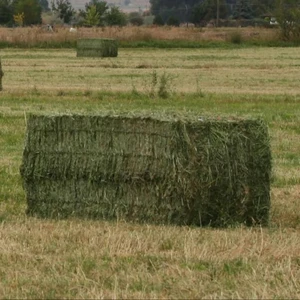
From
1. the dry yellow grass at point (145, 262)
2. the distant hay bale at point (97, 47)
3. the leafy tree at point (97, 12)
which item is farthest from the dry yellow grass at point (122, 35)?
the dry yellow grass at point (145, 262)

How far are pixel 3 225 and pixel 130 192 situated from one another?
1.20 m

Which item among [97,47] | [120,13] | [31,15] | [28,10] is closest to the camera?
[97,47]

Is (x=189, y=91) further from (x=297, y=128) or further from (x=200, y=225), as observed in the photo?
(x=200, y=225)

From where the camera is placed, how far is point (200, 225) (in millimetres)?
9164

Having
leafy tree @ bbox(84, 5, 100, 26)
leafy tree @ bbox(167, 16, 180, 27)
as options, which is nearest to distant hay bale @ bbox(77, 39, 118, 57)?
leafy tree @ bbox(84, 5, 100, 26)

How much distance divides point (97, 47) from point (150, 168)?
3825 cm

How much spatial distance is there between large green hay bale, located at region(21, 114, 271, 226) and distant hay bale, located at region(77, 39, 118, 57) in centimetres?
3708

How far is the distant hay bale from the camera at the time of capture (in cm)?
4647

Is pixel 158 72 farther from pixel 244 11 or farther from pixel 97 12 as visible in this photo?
pixel 244 11

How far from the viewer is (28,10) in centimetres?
10656

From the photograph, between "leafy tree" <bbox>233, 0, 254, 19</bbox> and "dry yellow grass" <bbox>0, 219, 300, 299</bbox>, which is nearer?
"dry yellow grass" <bbox>0, 219, 300, 299</bbox>

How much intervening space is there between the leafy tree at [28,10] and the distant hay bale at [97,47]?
5862 cm

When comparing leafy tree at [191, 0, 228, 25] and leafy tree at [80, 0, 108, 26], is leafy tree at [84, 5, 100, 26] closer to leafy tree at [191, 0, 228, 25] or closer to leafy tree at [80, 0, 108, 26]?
leafy tree at [80, 0, 108, 26]

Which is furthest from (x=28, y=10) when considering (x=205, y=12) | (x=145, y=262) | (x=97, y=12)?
(x=145, y=262)
